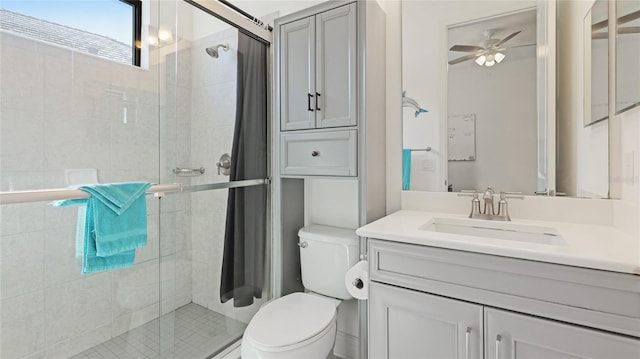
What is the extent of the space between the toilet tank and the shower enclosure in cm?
51

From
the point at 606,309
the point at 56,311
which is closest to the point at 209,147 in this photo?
the point at 56,311

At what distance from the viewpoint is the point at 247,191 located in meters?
1.92

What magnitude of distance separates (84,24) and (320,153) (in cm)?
155

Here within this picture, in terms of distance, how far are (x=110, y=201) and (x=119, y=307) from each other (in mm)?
772

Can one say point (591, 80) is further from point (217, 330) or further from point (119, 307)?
point (119, 307)

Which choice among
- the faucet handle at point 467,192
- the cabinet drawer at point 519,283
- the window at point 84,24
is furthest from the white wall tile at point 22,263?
the faucet handle at point 467,192

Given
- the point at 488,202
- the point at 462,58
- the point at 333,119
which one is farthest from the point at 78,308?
the point at 462,58

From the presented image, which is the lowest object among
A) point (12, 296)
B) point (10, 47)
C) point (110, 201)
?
point (12, 296)

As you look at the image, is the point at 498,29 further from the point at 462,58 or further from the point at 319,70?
the point at 319,70

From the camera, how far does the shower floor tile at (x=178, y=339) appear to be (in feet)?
5.22

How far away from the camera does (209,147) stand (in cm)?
173

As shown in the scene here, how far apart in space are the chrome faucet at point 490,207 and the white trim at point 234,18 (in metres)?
1.61

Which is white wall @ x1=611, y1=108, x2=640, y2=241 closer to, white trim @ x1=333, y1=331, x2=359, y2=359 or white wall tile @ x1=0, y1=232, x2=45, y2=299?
white trim @ x1=333, y1=331, x2=359, y2=359

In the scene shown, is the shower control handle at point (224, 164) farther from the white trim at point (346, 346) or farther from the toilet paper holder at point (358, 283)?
the white trim at point (346, 346)
